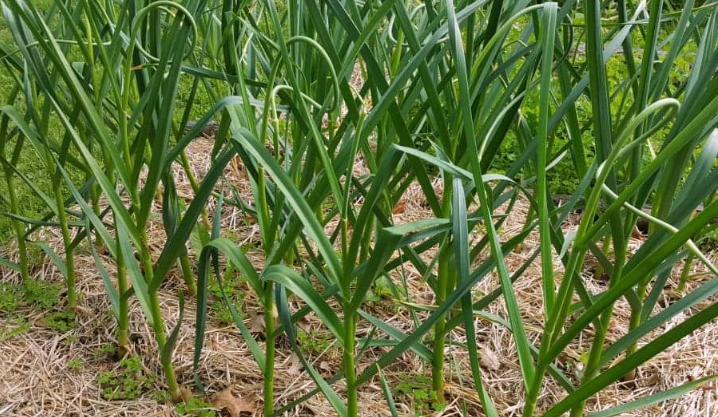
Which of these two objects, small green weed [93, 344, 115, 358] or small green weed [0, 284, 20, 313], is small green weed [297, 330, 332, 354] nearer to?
small green weed [93, 344, 115, 358]

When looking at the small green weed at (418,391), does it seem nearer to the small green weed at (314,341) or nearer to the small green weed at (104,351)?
the small green weed at (314,341)

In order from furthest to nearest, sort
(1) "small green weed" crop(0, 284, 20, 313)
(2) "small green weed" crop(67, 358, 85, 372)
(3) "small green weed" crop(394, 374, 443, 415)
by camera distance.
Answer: (1) "small green weed" crop(0, 284, 20, 313), (2) "small green weed" crop(67, 358, 85, 372), (3) "small green weed" crop(394, 374, 443, 415)

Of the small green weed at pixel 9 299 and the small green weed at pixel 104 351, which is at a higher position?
the small green weed at pixel 104 351

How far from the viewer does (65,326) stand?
4.82 ft

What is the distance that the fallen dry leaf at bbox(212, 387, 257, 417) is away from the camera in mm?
1276

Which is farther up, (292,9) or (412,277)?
(292,9)

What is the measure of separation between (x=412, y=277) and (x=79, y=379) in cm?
77

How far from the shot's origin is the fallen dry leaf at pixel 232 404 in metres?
1.28

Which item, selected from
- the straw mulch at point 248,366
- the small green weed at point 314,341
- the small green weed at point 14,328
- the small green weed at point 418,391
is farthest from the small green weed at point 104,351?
the small green weed at point 418,391

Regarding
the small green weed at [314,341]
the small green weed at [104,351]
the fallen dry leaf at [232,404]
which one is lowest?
the small green weed at [104,351]

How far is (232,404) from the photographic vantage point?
1286mm

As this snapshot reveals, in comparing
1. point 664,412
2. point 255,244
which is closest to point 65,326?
point 255,244

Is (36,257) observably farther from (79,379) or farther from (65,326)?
(79,379)

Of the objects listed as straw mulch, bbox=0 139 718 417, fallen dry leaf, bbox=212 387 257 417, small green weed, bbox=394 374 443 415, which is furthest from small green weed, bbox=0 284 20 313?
small green weed, bbox=394 374 443 415
